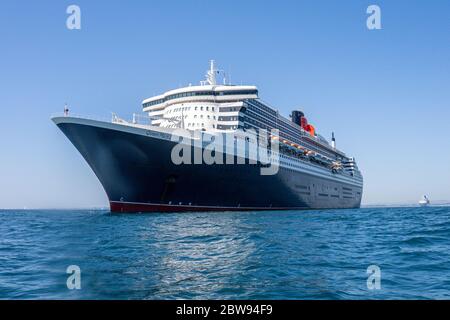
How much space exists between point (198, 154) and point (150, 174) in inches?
183

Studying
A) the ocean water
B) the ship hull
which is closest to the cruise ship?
the ship hull

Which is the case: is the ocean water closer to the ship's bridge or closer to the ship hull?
the ship hull

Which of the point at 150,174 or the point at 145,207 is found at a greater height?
the point at 150,174

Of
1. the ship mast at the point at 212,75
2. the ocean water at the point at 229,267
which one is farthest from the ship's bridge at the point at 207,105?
the ocean water at the point at 229,267

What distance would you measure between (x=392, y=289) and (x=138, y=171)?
83.9 ft

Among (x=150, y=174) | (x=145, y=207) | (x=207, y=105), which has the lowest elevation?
(x=145, y=207)

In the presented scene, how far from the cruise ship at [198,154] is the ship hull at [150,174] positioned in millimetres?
84

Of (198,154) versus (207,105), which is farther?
(207,105)

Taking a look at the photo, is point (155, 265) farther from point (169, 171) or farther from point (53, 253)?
point (169, 171)

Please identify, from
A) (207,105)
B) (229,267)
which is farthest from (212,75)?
(229,267)

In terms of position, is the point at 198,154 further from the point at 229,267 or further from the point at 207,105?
the point at 229,267

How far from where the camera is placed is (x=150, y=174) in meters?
30.1

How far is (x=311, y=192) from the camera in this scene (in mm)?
52875
